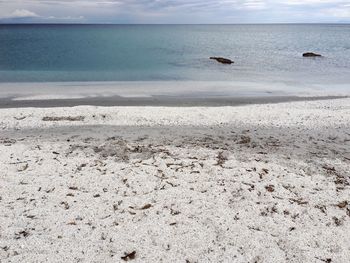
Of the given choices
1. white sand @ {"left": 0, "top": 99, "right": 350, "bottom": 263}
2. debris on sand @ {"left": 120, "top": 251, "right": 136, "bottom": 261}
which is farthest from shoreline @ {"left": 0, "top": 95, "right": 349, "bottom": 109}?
debris on sand @ {"left": 120, "top": 251, "right": 136, "bottom": 261}

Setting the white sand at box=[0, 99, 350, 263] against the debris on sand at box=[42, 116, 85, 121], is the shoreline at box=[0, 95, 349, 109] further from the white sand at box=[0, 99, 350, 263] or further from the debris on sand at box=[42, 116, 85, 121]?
the white sand at box=[0, 99, 350, 263]

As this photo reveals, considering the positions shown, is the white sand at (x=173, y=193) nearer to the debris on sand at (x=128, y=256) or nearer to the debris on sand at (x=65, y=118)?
the debris on sand at (x=128, y=256)

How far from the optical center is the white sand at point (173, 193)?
5293mm

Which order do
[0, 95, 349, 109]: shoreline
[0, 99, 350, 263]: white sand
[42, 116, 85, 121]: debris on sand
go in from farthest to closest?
[0, 95, 349, 109]: shoreline
[42, 116, 85, 121]: debris on sand
[0, 99, 350, 263]: white sand

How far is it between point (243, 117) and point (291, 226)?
7.83 meters

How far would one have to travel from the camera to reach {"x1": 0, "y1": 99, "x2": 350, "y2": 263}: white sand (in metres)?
5.29

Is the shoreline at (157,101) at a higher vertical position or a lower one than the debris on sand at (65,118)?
lower

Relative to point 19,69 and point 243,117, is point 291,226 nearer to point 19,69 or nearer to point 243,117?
point 243,117

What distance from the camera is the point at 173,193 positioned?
6930mm

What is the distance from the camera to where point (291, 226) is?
5.89 metres

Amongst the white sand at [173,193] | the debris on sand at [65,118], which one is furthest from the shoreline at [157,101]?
the white sand at [173,193]

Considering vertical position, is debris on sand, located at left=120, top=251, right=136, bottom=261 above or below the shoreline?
above

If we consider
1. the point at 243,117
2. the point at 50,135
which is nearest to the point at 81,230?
the point at 50,135

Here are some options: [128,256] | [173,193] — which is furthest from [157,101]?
[128,256]
